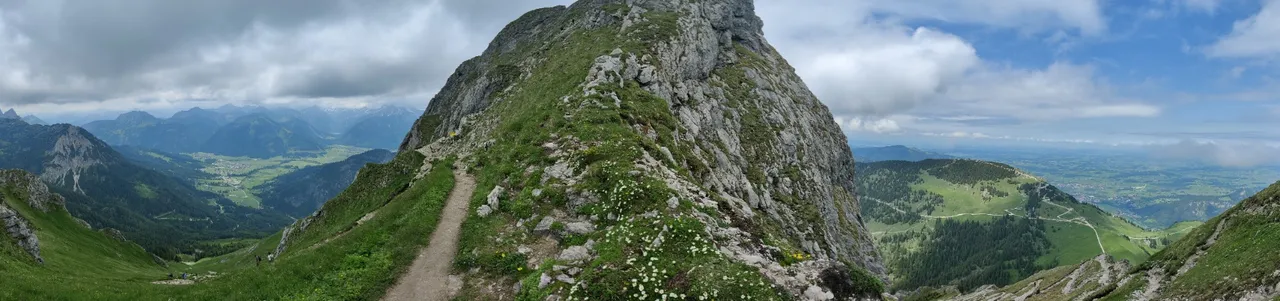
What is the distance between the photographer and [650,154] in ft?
109

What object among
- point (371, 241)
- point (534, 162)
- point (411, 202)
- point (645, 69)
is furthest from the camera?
point (645, 69)

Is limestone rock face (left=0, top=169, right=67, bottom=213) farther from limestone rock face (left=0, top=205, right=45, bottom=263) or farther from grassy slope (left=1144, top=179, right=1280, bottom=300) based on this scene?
grassy slope (left=1144, top=179, right=1280, bottom=300)

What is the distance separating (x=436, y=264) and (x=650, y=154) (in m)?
14.5

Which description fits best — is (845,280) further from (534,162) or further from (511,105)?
(511,105)

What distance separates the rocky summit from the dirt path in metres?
0.80

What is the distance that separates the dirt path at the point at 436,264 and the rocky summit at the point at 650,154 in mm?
799

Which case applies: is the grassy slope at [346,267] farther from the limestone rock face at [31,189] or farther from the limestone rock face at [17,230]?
the limestone rock face at [31,189]

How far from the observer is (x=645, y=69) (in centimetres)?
5953

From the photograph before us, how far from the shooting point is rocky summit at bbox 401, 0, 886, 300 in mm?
20328

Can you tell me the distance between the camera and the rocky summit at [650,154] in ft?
66.7

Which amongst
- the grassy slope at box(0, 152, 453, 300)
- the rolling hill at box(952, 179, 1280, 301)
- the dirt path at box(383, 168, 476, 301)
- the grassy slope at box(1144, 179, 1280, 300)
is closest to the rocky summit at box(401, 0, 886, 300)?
the dirt path at box(383, 168, 476, 301)

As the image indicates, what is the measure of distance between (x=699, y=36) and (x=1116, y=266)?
59980 mm

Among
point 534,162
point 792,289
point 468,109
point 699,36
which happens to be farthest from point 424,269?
point 699,36

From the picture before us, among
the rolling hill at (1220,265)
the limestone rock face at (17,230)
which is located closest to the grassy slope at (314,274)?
the limestone rock face at (17,230)
